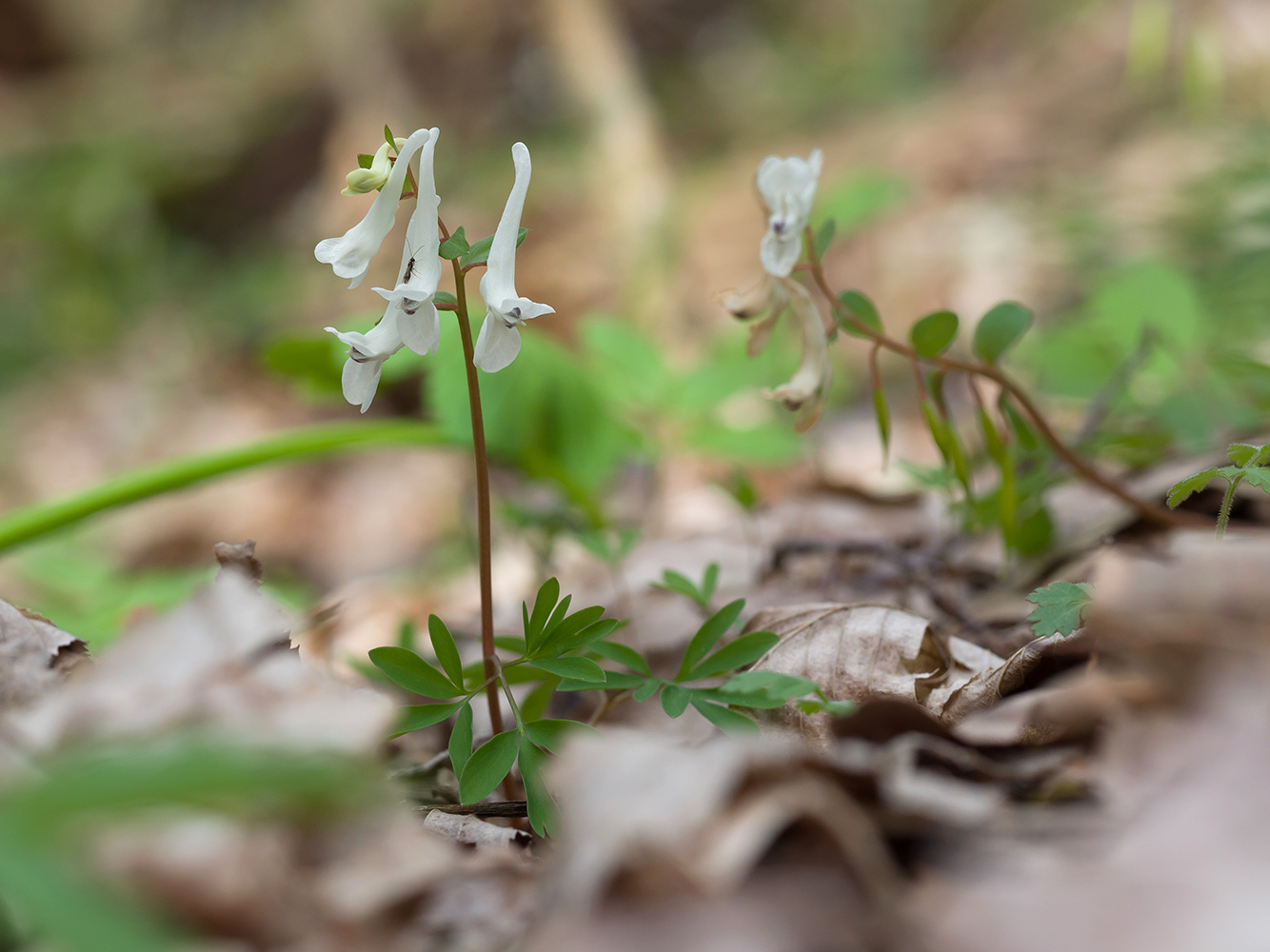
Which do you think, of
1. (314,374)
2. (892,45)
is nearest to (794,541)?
(314,374)

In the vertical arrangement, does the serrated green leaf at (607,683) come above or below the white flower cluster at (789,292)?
below

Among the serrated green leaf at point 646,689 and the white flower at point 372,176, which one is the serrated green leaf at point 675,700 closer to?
the serrated green leaf at point 646,689

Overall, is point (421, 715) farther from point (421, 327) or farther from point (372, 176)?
point (372, 176)

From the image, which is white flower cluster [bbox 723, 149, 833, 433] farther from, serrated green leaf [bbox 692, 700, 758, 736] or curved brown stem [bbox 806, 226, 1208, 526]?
serrated green leaf [bbox 692, 700, 758, 736]

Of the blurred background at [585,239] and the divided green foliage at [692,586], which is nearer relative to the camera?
the divided green foliage at [692,586]

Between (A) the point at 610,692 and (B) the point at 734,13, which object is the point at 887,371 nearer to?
(A) the point at 610,692

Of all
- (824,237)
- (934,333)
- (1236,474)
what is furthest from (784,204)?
(1236,474)

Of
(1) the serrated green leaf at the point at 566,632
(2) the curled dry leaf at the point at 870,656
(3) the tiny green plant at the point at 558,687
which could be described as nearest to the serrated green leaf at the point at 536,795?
(3) the tiny green plant at the point at 558,687

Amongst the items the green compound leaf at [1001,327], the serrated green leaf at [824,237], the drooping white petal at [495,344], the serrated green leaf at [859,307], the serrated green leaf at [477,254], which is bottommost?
the drooping white petal at [495,344]
